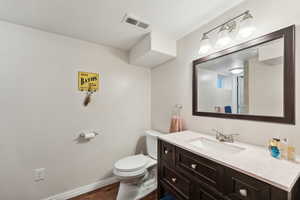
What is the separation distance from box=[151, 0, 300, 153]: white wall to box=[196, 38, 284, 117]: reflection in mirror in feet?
0.33

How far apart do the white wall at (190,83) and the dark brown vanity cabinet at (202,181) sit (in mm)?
389

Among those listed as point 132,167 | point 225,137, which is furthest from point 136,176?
point 225,137

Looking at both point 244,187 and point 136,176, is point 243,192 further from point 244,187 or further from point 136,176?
point 136,176

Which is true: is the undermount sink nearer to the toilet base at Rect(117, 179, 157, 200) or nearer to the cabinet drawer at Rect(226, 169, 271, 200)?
the cabinet drawer at Rect(226, 169, 271, 200)

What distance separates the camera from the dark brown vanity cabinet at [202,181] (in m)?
0.66

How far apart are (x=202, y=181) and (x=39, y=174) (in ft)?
6.02

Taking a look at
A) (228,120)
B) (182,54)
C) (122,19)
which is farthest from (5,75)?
(228,120)

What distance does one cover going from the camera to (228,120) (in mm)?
1265

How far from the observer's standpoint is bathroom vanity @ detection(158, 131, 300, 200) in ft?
2.10

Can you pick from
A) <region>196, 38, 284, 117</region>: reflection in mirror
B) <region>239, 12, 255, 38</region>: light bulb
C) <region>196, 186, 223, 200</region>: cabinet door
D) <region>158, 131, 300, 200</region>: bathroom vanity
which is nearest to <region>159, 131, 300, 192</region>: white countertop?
<region>158, 131, 300, 200</region>: bathroom vanity

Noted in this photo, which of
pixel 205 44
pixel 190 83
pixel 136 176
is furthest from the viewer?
pixel 190 83

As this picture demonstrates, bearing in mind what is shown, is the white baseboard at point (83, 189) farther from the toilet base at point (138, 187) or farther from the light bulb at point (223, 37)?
the light bulb at point (223, 37)

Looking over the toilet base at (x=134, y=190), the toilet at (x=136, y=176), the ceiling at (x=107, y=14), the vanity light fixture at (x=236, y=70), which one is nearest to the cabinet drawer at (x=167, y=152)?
the toilet at (x=136, y=176)

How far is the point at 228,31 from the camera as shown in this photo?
1224 mm
